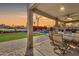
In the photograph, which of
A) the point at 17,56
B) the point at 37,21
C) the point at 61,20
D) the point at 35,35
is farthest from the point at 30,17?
the point at 17,56

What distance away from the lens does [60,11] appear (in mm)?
2350

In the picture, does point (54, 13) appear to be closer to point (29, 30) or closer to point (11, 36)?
point (29, 30)

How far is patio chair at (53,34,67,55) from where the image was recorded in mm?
2340

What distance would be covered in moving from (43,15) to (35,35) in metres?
0.36

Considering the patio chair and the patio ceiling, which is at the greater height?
the patio ceiling

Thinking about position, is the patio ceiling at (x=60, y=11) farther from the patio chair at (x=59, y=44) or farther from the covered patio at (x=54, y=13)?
the patio chair at (x=59, y=44)

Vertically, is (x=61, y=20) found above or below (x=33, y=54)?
above

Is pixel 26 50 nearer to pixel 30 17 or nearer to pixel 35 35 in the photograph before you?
pixel 35 35

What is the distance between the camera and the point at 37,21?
238 centimetres

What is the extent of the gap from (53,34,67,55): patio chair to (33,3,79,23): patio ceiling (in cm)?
29

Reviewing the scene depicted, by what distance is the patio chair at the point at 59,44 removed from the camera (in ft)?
7.68

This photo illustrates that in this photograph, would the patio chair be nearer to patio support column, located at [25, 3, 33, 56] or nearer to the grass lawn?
patio support column, located at [25, 3, 33, 56]

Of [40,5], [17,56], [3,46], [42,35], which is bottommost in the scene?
[17,56]

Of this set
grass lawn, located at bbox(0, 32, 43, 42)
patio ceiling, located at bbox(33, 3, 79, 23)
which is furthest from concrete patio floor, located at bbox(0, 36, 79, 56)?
patio ceiling, located at bbox(33, 3, 79, 23)
